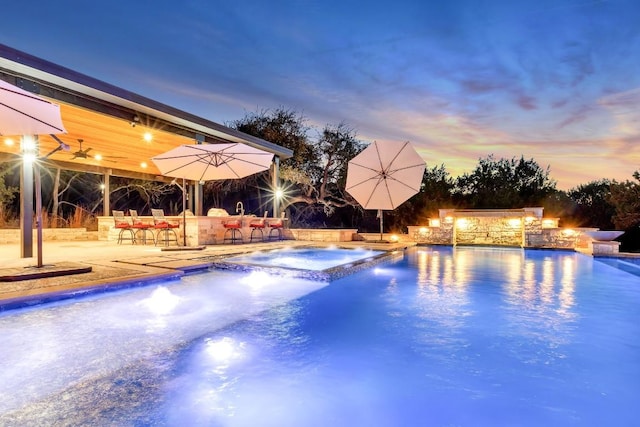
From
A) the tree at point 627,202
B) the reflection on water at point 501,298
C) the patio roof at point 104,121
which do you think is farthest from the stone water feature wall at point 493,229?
the patio roof at point 104,121

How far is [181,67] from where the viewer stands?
46.6 feet

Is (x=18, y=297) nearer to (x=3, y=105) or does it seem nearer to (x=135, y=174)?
(x=3, y=105)

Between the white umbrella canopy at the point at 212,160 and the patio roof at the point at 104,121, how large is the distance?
850 millimetres

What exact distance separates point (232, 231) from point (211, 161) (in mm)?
3217

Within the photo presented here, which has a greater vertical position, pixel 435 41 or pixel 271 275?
pixel 435 41

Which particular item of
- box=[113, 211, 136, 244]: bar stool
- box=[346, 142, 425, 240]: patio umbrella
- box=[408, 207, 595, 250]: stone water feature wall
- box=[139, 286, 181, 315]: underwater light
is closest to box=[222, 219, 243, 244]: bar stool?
box=[113, 211, 136, 244]: bar stool

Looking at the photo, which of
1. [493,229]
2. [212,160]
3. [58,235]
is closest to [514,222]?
[493,229]

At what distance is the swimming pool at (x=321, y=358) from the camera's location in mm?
2221

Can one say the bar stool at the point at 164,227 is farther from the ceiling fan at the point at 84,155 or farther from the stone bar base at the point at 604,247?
the stone bar base at the point at 604,247

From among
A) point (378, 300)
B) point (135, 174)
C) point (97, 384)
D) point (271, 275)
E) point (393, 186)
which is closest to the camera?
point (97, 384)

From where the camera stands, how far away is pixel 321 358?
3.12m

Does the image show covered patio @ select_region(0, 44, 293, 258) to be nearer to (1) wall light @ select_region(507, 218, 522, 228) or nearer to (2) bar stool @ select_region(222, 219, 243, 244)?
(2) bar stool @ select_region(222, 219, 243, 244)

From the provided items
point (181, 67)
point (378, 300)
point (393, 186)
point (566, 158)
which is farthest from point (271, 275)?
point (566, 158)

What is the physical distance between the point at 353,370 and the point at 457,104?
46.8 feet
